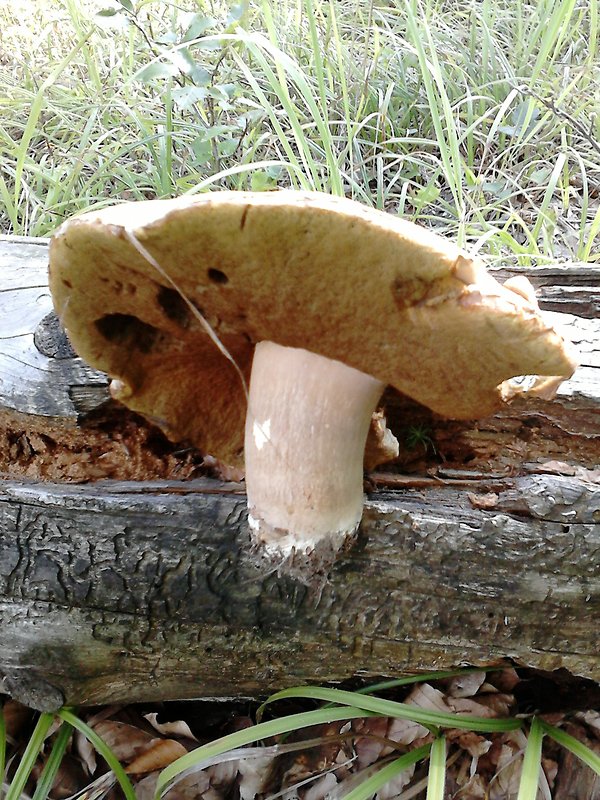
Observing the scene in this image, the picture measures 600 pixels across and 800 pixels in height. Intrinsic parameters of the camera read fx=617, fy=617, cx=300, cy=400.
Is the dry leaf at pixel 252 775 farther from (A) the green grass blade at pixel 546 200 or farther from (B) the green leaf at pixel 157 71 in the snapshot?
(B) the green leaf at pixel 157 71

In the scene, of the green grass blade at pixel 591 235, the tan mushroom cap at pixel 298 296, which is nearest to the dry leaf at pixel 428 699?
the tan mushroom cap at pixel 298 296

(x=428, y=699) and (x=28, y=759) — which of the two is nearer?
(x=28, y=759)

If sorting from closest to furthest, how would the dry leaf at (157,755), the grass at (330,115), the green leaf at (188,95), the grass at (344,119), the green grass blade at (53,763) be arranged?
the green grass blade at (53,763)
the dry leaf at (157,755)
the green leaf at (188,95)
the grass at (330,115)
the grass at (344,119)

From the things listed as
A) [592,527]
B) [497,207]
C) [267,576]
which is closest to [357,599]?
[267,576]

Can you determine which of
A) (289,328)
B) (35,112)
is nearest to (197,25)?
(35,112)

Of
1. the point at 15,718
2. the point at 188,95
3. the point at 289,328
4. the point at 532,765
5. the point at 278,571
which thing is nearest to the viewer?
the point at 289,328

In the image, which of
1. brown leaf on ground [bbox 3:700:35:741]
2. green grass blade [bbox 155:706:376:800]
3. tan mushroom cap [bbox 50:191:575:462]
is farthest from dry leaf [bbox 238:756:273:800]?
tan mushroom cap [bbox 50:191:575:462]

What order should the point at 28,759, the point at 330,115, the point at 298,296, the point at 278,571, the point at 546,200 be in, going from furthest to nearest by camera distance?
1. the point at 330,115
2. the point at 546,200
3. the point at 28,759
4. the point at 278,571
5. the point at 298,296

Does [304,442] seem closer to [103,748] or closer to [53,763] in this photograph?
[103,748]
